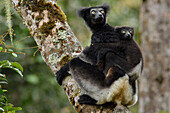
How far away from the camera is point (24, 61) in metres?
7.11

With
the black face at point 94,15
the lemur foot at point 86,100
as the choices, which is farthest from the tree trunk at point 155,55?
the lemur foot at point 86,100

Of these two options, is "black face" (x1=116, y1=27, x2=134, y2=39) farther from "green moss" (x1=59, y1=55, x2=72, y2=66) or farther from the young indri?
"green moss" (x1=59, y1=55, x2=72, y2=66)

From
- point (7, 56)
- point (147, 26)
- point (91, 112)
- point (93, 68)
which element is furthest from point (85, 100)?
point (147, 26)

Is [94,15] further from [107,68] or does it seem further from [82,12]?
[107,68]

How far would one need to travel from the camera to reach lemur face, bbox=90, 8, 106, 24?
3.53 meters

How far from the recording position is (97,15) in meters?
3.55

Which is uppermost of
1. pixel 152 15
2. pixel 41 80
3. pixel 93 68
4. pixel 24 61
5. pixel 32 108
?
pixel 152 15

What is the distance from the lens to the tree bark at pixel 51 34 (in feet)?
11.0

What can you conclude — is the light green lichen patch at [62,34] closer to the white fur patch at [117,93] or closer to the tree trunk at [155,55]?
the white fur patch at [117,93]

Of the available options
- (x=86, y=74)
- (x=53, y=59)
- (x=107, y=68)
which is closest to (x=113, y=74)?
(x=107, y=68)

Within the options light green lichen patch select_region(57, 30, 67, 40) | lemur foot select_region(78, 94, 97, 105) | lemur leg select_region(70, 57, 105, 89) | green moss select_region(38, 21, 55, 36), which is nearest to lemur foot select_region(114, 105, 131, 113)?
lemur foot select_region(78, 94, 97, 105)

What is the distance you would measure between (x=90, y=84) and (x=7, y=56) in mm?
3130

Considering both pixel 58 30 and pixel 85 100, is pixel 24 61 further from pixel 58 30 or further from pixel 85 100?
pixel 85 100

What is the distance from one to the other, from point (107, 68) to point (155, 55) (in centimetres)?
372
